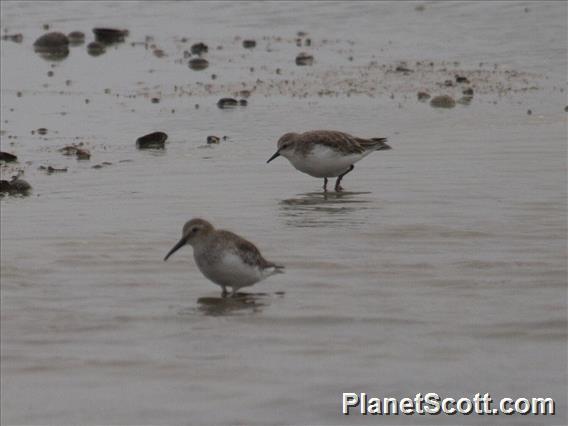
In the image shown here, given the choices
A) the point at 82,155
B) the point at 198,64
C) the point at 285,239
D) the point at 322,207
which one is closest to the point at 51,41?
the point at 198,64

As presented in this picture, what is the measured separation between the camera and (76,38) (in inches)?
1165

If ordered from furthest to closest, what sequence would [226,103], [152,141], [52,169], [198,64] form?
[198,64] → [226,103] → [152,141] → [52,169]

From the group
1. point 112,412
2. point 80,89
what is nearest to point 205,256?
point 112,412

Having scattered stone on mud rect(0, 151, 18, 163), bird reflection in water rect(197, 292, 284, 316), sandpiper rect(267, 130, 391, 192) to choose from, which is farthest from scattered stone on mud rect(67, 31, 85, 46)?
bird reflection in water rect(197, 292, 284, 316)

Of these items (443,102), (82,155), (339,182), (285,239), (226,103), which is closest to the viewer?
(285,239)

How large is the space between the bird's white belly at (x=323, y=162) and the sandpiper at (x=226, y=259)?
526 centimetres

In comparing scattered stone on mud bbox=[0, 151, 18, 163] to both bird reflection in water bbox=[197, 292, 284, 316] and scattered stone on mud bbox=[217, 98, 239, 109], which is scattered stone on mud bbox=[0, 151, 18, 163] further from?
bird reflection in water bbox=[197, 292, 284, 316]

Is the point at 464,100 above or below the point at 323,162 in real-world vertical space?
above

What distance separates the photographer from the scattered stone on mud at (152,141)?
1897 centimetres

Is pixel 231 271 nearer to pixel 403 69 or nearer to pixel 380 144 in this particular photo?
pixel 380 144

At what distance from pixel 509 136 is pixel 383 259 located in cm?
723

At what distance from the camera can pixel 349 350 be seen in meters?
9.76

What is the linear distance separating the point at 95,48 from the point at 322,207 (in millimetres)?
14065

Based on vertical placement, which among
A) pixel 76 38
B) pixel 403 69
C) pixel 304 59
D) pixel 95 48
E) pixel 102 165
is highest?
pixel 76 38
